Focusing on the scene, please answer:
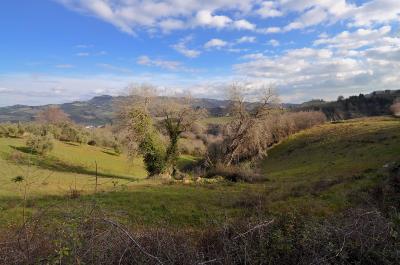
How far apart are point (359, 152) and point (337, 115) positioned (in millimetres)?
73461

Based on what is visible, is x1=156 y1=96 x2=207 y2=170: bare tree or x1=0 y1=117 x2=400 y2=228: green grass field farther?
x1=156 y1=96 x2=207 y2=170: bare tree

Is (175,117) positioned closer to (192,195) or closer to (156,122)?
(156,122)

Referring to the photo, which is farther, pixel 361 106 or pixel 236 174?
pixel 361 106

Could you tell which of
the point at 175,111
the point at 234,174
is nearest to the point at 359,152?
the point at 234,174

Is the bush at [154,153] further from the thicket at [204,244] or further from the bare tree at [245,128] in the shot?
the thicket at [204,244]

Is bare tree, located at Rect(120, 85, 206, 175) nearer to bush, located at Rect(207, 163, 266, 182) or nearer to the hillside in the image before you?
bush, located at Rect(207, 163, 266, 182)


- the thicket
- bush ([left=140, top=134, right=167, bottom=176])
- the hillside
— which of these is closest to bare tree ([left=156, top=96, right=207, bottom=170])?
bush ([left=140, top=134, right=167, bottom=176])

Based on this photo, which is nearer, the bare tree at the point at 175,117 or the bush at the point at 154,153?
the bush at the point at 154,153

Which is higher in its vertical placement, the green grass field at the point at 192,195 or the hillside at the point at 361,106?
the hillside at the point at 361,106

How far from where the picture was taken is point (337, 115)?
106625 millimetres

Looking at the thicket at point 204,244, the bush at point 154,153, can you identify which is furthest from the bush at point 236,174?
the thicket at point 204,244

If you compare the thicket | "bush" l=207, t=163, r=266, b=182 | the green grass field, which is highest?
the thicket

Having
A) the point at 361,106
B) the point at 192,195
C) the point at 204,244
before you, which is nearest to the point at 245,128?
the point at 192,195

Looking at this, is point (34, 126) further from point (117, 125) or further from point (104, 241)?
point (104, 241)
